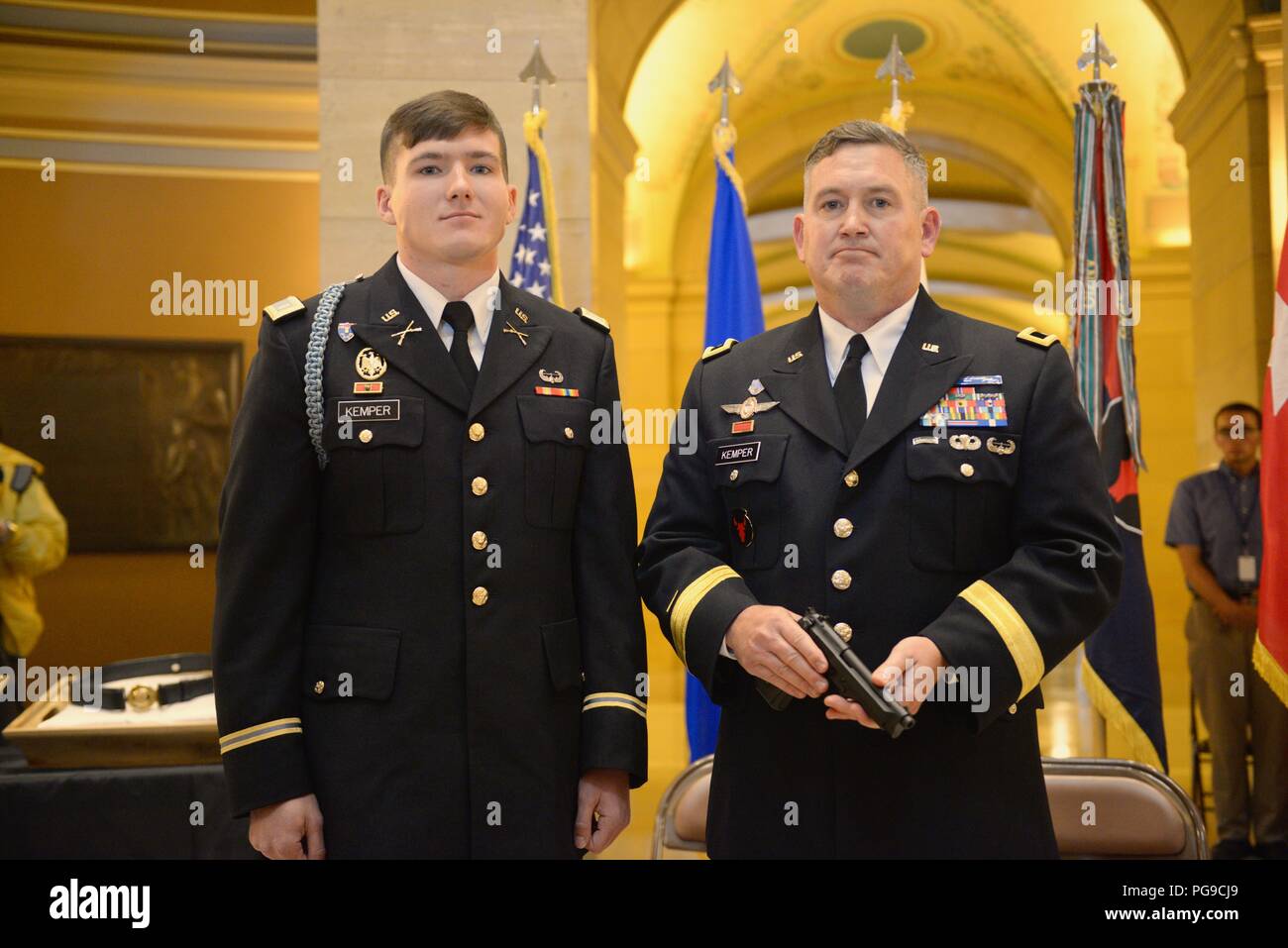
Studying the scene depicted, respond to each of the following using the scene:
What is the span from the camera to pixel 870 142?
2285 millimetres

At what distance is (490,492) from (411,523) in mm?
156

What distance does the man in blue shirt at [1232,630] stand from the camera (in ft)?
19.8

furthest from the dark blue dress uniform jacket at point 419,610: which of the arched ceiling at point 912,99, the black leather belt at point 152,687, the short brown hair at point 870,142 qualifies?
the arched ceiling at point 912,99

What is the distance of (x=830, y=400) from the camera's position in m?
2.35

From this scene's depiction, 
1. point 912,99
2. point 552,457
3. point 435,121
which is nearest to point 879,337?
point 552,457

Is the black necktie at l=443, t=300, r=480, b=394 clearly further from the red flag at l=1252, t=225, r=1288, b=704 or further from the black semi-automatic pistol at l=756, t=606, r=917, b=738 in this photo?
the red flag at l=1252, t=225, r=1288, b=704

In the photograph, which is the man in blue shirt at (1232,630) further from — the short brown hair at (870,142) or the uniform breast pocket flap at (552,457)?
the uniform breast pocket flap at (552,457)

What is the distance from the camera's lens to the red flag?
4.39 metres

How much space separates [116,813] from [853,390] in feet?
8.48

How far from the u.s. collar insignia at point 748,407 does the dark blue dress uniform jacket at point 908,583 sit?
4cm

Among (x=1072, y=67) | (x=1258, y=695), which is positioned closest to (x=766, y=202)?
(x=1072, y=67)

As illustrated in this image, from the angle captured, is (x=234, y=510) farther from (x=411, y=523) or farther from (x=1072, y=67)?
(x=1072, y=67)

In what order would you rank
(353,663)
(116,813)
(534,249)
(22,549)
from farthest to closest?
(22,549) < (534,249) < (116,813) < (353,663)

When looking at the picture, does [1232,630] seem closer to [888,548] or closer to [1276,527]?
[1276,527]
